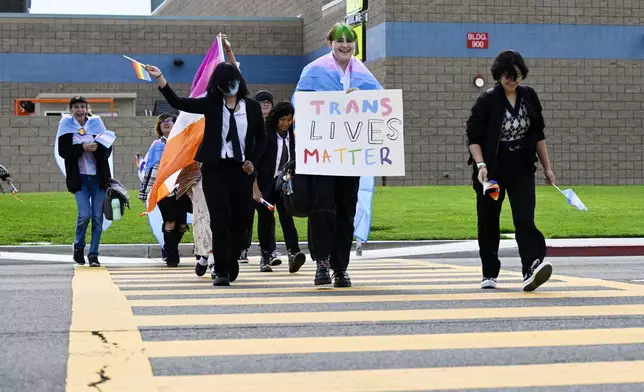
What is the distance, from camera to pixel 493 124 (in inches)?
372

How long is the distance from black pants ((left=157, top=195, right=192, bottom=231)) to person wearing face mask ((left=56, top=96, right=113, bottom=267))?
714 mm

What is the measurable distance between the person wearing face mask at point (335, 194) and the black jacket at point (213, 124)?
507 mm

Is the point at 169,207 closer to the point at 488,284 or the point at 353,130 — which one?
the point at 353,130

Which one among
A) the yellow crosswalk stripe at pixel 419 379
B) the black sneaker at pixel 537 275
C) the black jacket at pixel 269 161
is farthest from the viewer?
the black jacket at pixel 269 161

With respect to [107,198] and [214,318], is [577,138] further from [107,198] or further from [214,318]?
[214,318]

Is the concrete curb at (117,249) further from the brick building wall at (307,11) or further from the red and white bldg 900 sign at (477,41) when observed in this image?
the brick building wall at (307,11)

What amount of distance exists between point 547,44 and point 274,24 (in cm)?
1116

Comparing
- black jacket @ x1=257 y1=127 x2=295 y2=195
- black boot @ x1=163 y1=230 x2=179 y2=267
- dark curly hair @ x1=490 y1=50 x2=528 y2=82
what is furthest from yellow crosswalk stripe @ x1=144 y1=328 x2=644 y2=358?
black boot @ x1=163 y1=230 x2=179 y2=267

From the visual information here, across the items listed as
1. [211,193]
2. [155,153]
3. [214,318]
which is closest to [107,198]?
[155,153]

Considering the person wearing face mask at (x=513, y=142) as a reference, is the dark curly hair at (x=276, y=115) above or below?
above

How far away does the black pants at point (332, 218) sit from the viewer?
9859mm

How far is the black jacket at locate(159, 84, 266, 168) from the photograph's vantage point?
10.1 meters

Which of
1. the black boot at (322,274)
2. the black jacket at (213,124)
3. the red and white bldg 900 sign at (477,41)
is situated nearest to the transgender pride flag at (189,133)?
the black jacket at (213,124)

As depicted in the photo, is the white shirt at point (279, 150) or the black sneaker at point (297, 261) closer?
the black sneaker at point (297, 261)
